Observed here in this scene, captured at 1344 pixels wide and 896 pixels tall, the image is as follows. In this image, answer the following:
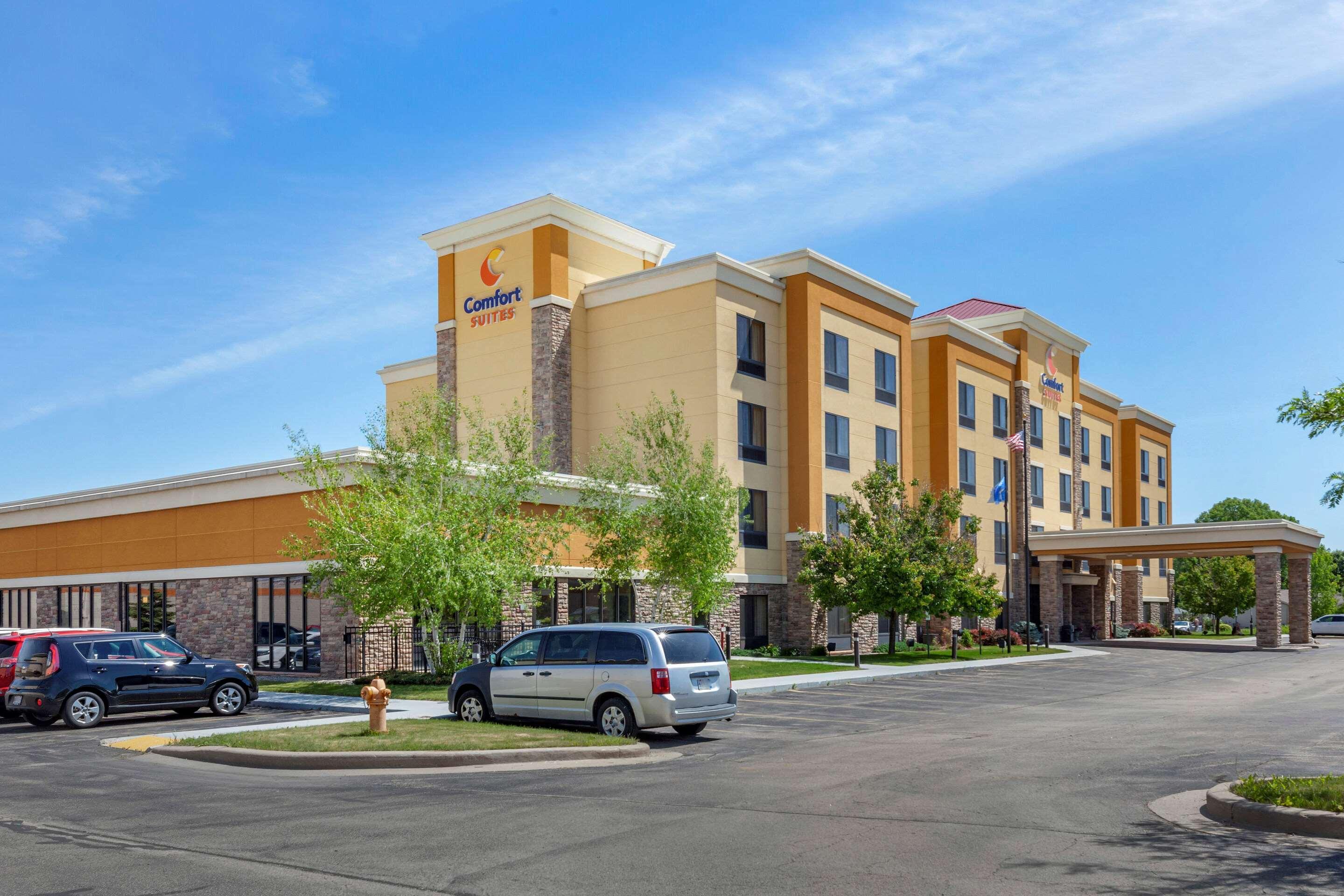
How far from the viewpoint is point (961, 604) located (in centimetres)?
4175

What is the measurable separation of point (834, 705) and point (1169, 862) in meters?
15.8

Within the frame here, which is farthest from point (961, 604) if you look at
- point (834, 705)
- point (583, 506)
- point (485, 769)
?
point (485, 769)

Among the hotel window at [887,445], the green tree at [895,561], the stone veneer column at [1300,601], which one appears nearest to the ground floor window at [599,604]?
the green tree at [895,561]

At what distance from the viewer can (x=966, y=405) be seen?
56125mm

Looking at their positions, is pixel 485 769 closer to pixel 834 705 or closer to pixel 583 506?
pixel 834 705

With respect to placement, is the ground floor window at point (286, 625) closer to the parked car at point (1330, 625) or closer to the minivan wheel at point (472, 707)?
the minivan wheel at point (472, 707)

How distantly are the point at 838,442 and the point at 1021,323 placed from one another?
2090cm

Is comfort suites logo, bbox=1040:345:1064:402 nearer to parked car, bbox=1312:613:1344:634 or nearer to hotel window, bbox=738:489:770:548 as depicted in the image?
hotel window, bbox=738:489:770:548

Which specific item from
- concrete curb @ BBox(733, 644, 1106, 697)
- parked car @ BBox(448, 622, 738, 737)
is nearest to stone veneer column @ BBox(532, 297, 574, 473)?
concrete curb @ BBox(733, 644, 1106, 697)

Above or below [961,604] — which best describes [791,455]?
above

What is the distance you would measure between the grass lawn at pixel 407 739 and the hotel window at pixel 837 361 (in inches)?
1141

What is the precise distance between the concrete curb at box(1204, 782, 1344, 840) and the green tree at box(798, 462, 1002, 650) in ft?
95.8

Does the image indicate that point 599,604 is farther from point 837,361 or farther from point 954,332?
point 954,332

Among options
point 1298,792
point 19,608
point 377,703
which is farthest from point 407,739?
point 19,608
